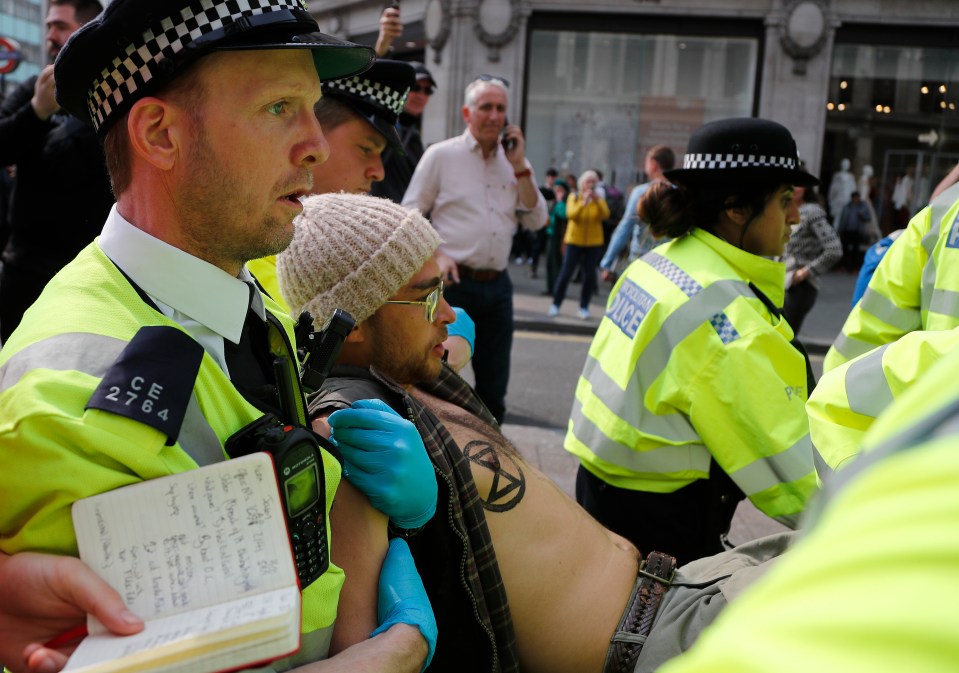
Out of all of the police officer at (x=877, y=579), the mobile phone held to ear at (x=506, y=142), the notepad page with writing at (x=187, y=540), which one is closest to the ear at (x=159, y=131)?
the notepad page with writing at (x=187, y=540)

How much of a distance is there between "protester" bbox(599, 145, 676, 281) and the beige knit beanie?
482cm

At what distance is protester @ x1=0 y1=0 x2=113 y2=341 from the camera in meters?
3.48

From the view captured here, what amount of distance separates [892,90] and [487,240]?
13.7 metres

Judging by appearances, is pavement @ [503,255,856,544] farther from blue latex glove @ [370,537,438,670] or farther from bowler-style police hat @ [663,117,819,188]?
blue latex glove @ [370,537,438,670]

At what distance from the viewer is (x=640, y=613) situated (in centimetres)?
221

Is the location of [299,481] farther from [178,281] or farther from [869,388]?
[869,388]

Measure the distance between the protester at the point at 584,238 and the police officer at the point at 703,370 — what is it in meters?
7.59

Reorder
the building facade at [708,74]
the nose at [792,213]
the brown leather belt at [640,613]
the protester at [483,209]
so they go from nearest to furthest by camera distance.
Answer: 1. the brown leather belt at [640,613]
2. the nose at [792,213]
3. the protester at [483,209]
4. the building facade at [708,74]

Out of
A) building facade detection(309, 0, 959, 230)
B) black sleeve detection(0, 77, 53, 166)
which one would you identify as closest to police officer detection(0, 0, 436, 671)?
black sleeve detection(0, 77, 53, 166)

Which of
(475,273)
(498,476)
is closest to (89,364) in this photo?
(498,476)

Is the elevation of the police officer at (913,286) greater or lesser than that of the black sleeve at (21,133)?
lesser

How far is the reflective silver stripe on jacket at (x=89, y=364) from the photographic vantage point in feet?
4.22

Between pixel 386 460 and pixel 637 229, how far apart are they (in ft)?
21.9

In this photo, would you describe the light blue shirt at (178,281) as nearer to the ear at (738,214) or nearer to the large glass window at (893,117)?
the ear at (738,214)
